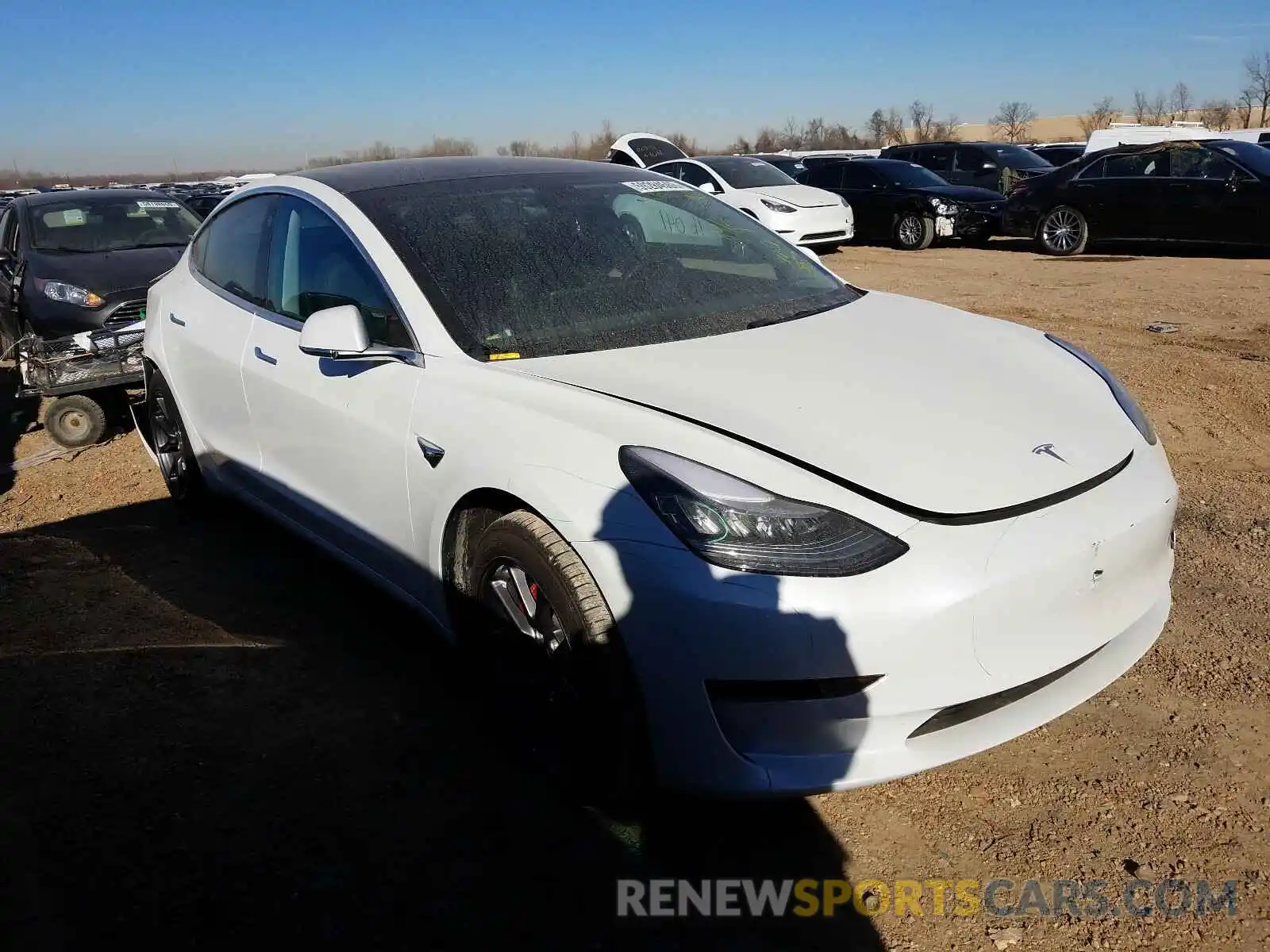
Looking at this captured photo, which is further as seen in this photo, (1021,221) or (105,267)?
(1021,221)

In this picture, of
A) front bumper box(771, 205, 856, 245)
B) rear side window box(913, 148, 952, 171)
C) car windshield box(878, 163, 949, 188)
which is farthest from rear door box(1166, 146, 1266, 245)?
rear side window box(913, 148, 952, 171)

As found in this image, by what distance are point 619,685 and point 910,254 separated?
1412 cm

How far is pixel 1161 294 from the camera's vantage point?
980 cm

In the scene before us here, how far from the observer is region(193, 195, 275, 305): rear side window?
405cm

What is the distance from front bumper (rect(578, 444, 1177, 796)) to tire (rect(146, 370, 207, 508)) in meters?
3.11

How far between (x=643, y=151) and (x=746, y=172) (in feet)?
7.63

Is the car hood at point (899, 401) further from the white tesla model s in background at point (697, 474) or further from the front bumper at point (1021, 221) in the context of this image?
the front bumper at point (1021, 221)

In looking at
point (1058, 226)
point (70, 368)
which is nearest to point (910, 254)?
point (1058, 226)

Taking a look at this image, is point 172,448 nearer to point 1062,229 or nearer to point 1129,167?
point 1062,229

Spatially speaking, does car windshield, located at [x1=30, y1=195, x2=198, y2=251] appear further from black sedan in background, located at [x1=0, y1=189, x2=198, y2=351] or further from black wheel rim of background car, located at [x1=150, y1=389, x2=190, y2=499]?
black wheel rim of background car, located at [x1=150, y1=389, x2=190, y2=499]

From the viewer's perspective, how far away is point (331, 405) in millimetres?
3301

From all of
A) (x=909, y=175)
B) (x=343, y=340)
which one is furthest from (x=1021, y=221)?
(x=343, y=340)

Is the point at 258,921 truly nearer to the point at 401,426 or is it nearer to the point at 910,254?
the point at 401,426

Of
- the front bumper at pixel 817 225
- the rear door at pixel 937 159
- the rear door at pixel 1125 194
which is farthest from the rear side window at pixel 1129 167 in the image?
the rear door at pixel 937 159
